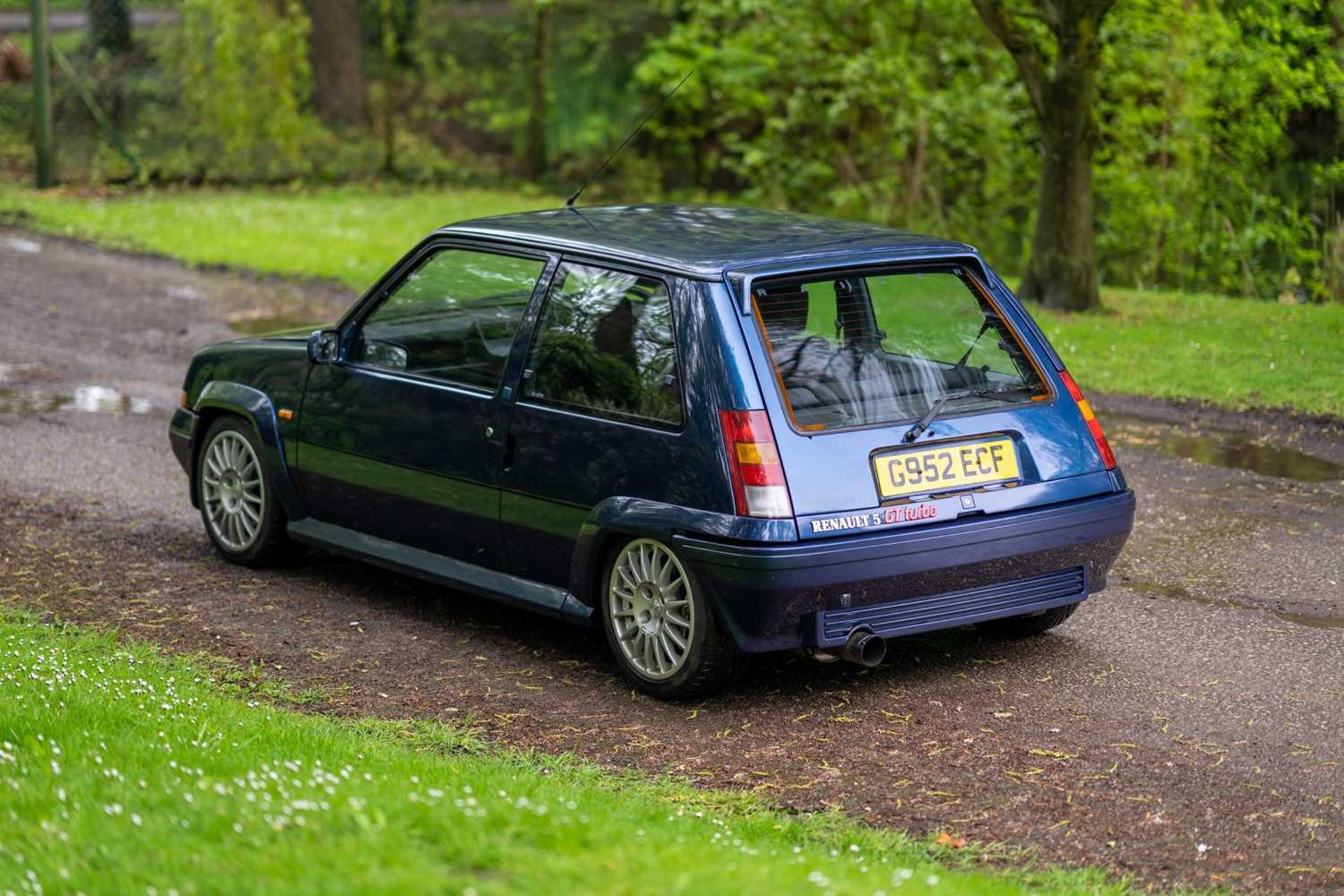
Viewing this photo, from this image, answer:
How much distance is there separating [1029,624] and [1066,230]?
27.3 feet

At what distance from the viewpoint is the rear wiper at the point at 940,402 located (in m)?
6.02

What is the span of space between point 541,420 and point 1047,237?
360 inches

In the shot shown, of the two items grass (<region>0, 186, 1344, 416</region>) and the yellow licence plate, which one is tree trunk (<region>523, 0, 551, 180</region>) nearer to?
grass (<region>0, 186, 1344, 416</region>)

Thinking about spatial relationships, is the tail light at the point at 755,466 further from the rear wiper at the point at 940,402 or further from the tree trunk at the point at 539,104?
the tree trunk at the point at 539,104

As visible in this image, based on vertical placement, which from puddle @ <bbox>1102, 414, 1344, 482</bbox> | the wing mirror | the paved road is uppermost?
the wing mirror

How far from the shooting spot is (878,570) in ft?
19.2

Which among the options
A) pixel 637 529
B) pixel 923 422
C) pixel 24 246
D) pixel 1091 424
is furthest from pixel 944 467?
pixel 24 246

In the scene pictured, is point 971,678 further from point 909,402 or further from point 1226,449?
point 1226,449

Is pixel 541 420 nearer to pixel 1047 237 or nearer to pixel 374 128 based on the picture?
pixel 1047 237

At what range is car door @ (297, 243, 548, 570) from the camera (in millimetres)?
6770

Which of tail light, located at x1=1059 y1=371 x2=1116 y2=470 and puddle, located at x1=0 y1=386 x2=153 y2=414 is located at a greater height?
tail light, located at x1=1059 y1=371 x2=1116 y2=470

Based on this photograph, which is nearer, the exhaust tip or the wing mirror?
the exhaust tip

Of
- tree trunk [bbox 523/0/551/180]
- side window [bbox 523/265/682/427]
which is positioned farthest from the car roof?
tree trunk [bbox 523/0/551/180]

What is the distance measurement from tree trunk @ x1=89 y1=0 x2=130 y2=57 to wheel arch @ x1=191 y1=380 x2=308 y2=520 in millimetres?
17542
